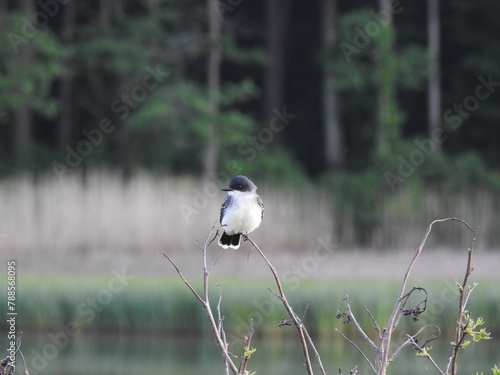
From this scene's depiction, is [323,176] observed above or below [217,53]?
below

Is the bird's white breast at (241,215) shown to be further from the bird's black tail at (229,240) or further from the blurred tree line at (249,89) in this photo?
the blurred tree line at (249,89)

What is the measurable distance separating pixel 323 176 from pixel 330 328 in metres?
9.42

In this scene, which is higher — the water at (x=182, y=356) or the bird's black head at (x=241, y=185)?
the bird's black head at (x=241, y=185)

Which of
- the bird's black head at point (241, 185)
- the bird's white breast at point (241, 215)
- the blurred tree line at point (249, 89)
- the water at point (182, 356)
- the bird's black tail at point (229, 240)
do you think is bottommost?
the water at point (182, 356)

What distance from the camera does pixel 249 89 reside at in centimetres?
2100

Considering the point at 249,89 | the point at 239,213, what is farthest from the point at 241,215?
the point at 249,89

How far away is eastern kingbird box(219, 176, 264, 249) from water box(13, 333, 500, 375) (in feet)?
17.8

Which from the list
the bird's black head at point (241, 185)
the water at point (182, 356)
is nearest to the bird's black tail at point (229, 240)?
the bird's black head at point (241, 185)

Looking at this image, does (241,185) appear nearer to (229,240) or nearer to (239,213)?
(239,213)

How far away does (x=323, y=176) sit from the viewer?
2155cm

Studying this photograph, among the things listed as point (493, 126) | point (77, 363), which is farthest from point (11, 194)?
point (493, 126)

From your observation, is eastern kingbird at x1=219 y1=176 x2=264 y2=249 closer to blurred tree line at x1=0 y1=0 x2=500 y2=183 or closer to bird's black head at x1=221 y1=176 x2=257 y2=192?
bird's black head at x1=221 y1=176 x2=257 y2=192

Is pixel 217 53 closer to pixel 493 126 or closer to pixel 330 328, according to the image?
pixel 493 126

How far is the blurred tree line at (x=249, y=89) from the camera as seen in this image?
20.4 meters
